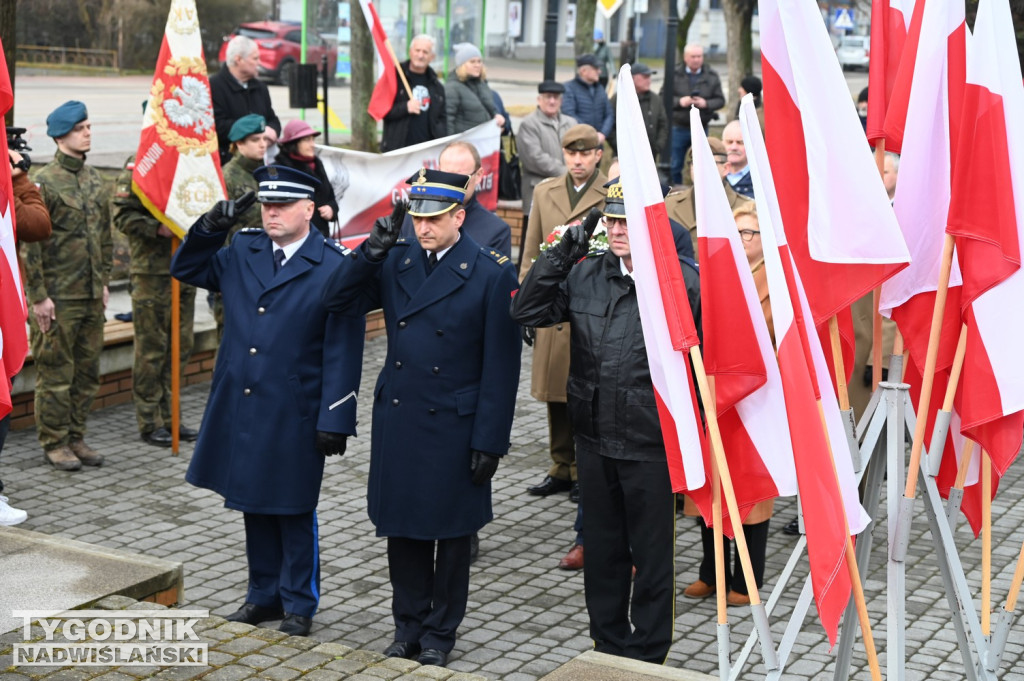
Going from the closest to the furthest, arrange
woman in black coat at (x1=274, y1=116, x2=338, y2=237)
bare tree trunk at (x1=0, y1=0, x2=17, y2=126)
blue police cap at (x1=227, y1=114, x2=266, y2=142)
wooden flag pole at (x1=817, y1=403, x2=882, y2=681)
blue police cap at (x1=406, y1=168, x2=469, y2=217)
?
1. wooden flag pole at (x1=817, y1=403, x2=882, y2=681)
2. blue police cap at (x1=406, y1=168, x2=469, y2=217)
3. blue police cap at (x1=227, y1=114, x2=266, y2=142)
4. bare tree trunk at (x1=0, y1=0, x2=17, y2=126)
5. woman in black coat at (x1=274, y1=116, x2=338, y2=237)

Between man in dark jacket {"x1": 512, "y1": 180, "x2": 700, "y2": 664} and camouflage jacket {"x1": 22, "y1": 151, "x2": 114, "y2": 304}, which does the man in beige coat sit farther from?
camouflage jacket {"x1": 22, "y1": 151, "x2": 114, "y2": 304}

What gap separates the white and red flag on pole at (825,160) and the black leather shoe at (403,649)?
2336mm

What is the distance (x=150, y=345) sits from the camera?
8.93 metres

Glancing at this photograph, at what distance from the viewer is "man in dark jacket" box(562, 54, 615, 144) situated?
48.3 ft

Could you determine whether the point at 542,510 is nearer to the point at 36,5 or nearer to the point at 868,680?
the point at 868,680

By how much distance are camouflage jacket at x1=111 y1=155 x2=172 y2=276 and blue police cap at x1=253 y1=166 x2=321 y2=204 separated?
295 centimetres

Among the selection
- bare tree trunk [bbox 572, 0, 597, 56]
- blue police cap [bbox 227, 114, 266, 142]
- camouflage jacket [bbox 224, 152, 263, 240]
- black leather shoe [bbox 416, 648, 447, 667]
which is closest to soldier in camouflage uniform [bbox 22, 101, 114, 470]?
camouflage jacket [bbox 224, 152, 263, 240]

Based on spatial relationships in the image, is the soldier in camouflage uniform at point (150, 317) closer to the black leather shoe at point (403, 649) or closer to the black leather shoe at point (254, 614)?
the black leather shoe at point (254, 614)

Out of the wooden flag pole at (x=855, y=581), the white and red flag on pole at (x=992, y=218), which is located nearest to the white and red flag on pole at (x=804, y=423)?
the wooden flag pole at (x=855, y=581)

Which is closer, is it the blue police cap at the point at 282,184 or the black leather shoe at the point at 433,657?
the black leather shoe at the point at 433,657

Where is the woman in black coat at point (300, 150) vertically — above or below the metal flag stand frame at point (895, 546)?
above

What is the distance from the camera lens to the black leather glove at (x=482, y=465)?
18.8 feet

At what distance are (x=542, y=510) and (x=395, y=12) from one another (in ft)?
42.4

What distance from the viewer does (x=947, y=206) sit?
4645mm
